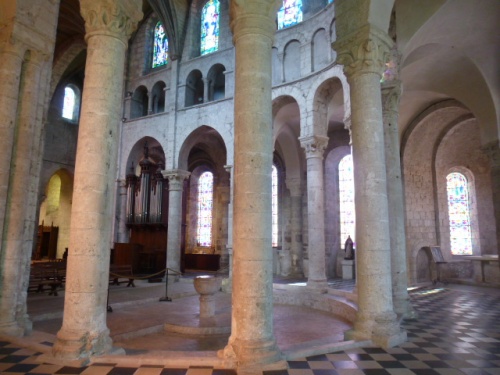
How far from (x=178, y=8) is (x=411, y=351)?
55.2 ft

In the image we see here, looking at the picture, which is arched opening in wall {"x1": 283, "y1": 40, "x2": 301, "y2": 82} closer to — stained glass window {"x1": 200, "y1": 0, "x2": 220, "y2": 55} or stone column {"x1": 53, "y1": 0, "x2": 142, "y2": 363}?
stained glass window {"x1": 200, "y1": 0, "x2": 220, "y2": 55}

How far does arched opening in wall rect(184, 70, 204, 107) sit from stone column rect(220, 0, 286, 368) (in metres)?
12.0

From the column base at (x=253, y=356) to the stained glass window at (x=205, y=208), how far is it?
16.1 meters

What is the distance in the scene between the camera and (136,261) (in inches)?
651

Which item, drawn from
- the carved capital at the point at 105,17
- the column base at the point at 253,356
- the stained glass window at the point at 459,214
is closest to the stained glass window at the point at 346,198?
the stained glass window at the point at 459,214

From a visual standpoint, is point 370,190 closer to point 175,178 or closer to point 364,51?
point 364,51

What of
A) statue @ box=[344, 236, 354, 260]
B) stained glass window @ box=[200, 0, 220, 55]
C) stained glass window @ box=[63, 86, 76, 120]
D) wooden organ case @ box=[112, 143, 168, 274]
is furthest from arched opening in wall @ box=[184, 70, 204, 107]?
statue @ box=[344, 236, 354, 260]

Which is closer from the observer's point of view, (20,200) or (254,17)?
(254,17)

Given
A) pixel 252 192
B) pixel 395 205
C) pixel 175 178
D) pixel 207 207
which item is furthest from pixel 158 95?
pixel 252 192

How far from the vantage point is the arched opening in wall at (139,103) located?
722 inches

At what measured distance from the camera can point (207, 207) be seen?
68.2 ft

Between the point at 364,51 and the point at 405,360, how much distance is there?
4.79 metres

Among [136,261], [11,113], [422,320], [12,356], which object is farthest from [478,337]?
[136,261]

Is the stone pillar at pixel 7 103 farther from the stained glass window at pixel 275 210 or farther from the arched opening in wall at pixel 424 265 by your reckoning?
the arched opening in wall at pixel 424 265
